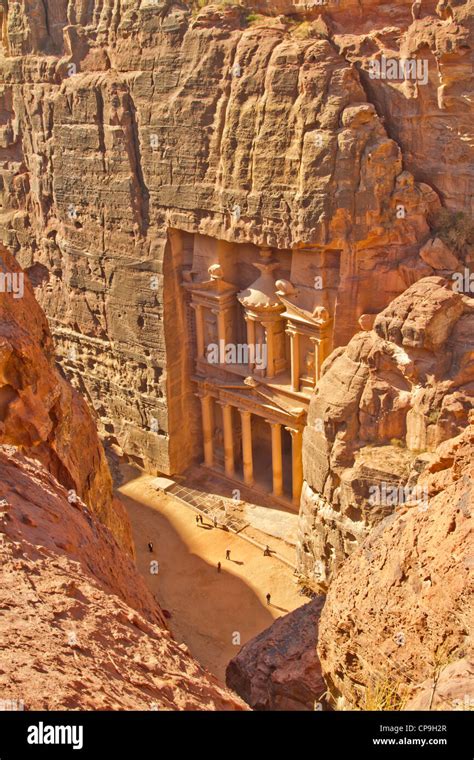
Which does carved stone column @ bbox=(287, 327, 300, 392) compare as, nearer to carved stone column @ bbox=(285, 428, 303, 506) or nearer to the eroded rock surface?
carved stone column @ bbox=(285, 428, 303, 506)

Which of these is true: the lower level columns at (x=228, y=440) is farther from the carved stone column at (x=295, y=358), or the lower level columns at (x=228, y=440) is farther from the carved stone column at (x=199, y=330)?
the carved stone column at (x=295, y=358)

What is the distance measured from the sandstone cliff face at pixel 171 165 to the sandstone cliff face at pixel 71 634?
50.1ft

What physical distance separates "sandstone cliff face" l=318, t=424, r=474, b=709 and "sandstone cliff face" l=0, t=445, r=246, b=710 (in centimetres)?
144

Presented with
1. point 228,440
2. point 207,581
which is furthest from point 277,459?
point 207,581

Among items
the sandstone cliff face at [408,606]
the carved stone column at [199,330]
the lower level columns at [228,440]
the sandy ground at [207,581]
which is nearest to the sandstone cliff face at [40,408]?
the sandstone cliff face at [408,606]

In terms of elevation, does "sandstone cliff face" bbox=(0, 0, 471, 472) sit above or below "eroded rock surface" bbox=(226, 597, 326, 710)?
above

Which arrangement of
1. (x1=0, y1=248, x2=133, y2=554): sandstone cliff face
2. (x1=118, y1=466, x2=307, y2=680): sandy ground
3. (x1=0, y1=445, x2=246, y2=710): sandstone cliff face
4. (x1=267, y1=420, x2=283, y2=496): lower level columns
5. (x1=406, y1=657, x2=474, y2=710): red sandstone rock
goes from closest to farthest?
1. (x1=0, y1=445, x2=246, y2=710): sandstone cliff face
2. (x1=406, y1=657, x2=474, y2=710): red sandstone rock
3. (x1=0, y1=248, x2=133, y2=554): sandstone cliff face
4. (x1=118, y1=466, x2=307, y2=680): sandy ground
5. (x1=267, y1=420, x2=283, y2=496): lower level columns

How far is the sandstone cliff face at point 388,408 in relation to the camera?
15.6 meters

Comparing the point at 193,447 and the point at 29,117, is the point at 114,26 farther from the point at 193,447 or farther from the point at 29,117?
the point at 193,447

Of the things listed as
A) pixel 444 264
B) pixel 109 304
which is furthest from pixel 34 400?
pixel 109 304

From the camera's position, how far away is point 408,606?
21.3ft

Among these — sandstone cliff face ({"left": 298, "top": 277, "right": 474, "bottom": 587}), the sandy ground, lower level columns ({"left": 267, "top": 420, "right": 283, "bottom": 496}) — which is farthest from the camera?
lower level columns ({"left": 267, "top": 420, "right": 283, "bottom": 496})

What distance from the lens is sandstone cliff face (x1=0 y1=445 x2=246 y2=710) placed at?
4.68 meters

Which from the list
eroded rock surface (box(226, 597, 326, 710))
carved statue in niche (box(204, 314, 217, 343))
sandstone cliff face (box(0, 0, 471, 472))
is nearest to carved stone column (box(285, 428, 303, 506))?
sandstone cliff face (box(0, 0, 471, 472))
